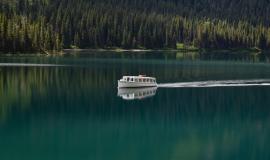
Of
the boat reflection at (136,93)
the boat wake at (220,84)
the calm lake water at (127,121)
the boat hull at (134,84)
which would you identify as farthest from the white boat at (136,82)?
the boat wake at (220,84)

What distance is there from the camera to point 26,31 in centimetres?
17975

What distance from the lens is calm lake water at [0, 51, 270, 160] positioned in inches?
1742

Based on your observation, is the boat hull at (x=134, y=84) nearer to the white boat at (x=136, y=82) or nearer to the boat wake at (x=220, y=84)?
the white boat at (x=136, y=82)

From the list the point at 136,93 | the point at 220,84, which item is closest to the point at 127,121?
the point at 136,93

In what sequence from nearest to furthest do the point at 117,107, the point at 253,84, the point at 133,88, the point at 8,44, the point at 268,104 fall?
1. the point at 117,107
2. the point at 268,104
3. the point at 133,88
4. the point at 253,84
5. the point at 8,44

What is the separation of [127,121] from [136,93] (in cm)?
2844

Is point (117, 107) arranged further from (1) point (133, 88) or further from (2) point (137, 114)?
(1) point (133, 88)

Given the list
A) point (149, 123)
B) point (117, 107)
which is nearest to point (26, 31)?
point (117, 107)

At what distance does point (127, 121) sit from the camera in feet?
187

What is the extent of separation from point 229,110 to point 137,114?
13.4 meters

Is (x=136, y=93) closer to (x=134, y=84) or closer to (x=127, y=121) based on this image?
(x=134, y=84)

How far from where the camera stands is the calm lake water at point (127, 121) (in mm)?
44250

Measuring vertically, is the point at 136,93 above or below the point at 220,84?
below

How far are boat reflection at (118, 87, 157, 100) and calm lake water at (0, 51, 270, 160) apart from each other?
15 centimetres
